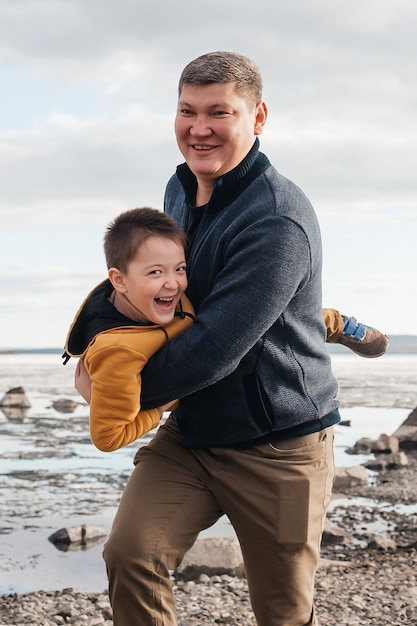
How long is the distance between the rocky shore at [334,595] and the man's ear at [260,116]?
123 inches

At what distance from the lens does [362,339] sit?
4.30 m

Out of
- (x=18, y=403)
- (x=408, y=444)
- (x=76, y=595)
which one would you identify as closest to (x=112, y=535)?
(x=76, y=595)

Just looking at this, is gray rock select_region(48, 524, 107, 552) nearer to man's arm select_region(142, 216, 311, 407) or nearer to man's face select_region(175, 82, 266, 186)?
man's arm select_region(142, 216, 311, 407)

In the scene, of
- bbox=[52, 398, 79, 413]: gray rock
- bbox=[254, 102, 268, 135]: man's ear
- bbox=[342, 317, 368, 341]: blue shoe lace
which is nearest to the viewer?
bbox=[254, 102, 268, 135]: man's ear

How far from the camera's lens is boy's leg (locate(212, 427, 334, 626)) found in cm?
365

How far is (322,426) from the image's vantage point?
3756 mm

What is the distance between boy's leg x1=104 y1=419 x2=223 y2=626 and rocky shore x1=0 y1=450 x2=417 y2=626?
6.61ft

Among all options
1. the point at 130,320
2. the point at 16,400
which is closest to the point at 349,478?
the point at 130,320

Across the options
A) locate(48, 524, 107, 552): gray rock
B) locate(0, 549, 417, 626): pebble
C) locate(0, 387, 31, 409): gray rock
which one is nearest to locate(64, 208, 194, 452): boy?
locate(0, 549, 417, 626): pebble

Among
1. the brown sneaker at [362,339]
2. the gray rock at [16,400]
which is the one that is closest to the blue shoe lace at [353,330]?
the brown sneaker at [362,339]

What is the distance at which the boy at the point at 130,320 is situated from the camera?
3307mm

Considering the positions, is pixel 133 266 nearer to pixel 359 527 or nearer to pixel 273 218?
pixel 273 218

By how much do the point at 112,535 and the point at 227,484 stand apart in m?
0.52

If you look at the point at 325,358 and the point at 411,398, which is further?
the point at 411,398
